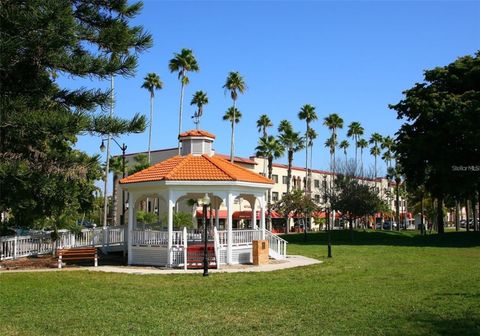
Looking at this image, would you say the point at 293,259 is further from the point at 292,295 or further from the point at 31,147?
the point at 31,147

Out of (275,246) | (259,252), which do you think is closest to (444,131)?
(275,246)

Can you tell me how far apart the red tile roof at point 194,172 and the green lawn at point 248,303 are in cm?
490

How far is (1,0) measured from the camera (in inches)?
326

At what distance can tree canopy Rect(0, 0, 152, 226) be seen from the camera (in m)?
8.08

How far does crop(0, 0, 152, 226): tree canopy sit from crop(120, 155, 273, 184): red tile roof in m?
11.5

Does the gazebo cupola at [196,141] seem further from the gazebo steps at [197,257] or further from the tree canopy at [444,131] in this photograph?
the tree canopy at [444,131]

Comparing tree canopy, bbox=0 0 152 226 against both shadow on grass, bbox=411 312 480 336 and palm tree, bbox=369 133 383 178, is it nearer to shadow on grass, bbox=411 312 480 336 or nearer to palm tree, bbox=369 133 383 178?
shadow on grass, bbox=411 312 480 336

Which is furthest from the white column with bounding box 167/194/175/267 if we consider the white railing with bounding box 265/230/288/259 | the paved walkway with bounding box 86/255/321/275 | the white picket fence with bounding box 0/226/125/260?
the white picket fence with bounding box 0/226/125/260

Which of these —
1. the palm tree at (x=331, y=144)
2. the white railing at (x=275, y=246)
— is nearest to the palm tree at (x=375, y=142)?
the palm tree at (x=331, y=144)

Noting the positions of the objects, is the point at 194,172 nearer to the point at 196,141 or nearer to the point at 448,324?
the point at 196,141

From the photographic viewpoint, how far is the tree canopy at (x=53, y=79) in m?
8.08

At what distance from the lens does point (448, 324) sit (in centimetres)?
943

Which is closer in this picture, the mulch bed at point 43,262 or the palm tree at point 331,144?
the mulch bed at point 43,262

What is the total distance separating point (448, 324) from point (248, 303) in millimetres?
4340
